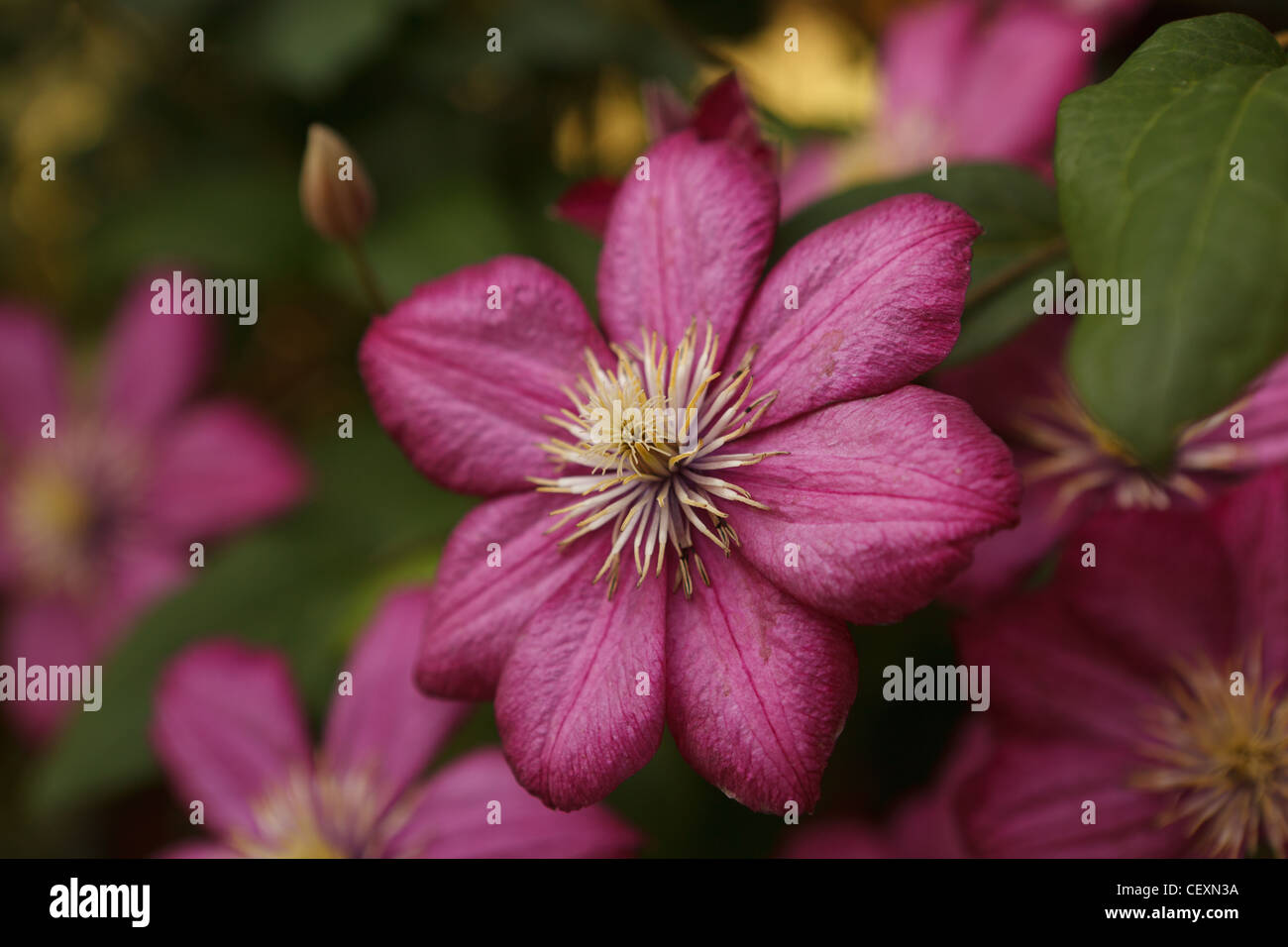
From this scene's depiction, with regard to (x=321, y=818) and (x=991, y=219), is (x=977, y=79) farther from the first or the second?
(x=321, y=818)

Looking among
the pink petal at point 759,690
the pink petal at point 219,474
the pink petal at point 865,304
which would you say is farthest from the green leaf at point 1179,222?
the pink petal at point 219,474

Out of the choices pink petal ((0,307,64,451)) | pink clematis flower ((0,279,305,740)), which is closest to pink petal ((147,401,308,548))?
pink clematis flower ((0,279,305,740))

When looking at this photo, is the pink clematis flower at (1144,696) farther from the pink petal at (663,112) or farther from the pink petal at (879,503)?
the pink petal at (663,112)

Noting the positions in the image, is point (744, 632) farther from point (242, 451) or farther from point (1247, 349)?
point (242, 451)

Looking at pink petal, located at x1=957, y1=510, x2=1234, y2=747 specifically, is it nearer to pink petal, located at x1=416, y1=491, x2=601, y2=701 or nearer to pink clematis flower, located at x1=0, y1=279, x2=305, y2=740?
pink petal, located at x1=416, y1=491, x2=601, y2=701

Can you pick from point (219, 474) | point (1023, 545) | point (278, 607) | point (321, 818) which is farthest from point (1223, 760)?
point (219, 474)

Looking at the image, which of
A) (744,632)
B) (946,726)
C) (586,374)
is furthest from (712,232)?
(946,726)
